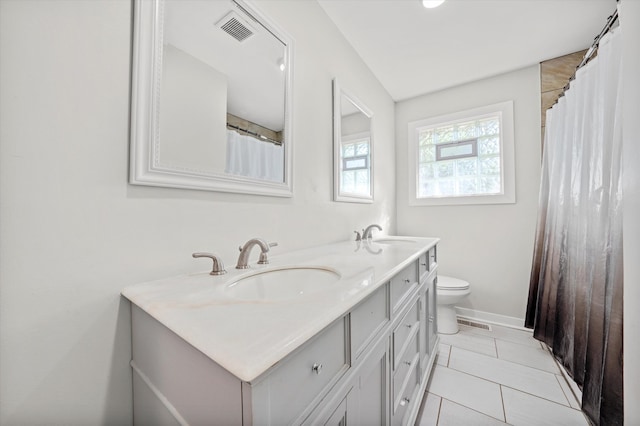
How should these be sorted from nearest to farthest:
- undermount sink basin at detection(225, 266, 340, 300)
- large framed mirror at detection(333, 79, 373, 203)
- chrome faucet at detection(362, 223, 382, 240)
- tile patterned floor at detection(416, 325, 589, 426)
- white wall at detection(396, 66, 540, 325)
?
undermount sink basin at detection(225, 266, 340, 300), tile patterned floor at detection(416, 325, 589, 426), large framed mirror at detection(333, 79, 373, 203), chrome faucet at detection(362, 223, 382, 240), white wall at detection(396, 66, 540, 325)

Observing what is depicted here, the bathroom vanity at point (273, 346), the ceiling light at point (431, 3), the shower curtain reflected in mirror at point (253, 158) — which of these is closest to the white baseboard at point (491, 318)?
the bathroom vanity at point (273, 346)

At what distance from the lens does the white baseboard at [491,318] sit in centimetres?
223

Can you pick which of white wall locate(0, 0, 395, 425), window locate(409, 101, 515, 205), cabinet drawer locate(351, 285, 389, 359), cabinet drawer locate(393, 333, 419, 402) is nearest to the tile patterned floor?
cabinet drawer locate(393, 333, 419, 402)

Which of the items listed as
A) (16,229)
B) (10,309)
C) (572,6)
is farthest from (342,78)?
(10,309)

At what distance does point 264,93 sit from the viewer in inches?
44.7

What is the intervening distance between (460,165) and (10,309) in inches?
115

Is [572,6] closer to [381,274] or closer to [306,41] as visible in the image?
[306,41]

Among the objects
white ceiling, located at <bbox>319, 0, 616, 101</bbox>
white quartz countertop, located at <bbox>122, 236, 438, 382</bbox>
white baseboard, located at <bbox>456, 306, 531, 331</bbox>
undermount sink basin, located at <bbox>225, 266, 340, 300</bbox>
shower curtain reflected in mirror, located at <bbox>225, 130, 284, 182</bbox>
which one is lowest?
white baseboard, located at <bbox>456, 306, 531, 331</bbox>

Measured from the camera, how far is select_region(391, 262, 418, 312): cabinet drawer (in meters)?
0.94

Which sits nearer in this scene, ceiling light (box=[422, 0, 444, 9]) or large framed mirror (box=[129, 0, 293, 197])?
large framed mirror (box=[129, 0, 293, 197])

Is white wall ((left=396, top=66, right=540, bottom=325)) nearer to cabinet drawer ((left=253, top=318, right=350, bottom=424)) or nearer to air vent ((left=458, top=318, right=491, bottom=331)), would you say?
air vent ((left=458, top=318, right=491, bottom=331))

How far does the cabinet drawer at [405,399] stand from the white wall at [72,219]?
0.91 meters

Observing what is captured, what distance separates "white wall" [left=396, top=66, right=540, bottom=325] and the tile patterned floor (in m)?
0.43

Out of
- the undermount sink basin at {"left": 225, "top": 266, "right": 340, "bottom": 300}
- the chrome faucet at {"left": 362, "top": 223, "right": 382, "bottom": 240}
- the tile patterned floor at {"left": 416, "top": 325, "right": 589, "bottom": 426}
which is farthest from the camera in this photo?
the chrome faucet at {"left": 362, "top": 223, "right": 382, "bottom": 240}
